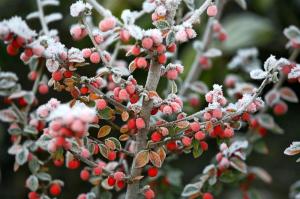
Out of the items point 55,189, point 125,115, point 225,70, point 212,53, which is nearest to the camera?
point 125,115

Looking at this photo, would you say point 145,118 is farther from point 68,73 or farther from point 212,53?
point 212,53

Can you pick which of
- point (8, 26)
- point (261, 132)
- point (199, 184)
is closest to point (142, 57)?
point (8, 26)

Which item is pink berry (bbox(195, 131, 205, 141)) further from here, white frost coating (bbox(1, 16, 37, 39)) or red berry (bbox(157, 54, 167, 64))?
white frost coating (bbox(1, 16, 37, 39))

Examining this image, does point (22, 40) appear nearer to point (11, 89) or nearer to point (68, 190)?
point (11, 89)

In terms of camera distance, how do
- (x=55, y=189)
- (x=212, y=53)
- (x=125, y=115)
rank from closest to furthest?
(x=125, y=115), (x=55, y=189), (x=212, y=53)

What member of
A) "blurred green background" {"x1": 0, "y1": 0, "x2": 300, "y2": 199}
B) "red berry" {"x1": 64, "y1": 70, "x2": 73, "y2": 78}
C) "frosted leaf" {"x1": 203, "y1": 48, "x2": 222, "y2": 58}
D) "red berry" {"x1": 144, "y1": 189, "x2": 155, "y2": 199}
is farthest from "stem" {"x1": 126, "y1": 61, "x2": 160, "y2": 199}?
"blurred green background" {"x1": 0, "y1": 0, "x2": 300, "y2": 199}

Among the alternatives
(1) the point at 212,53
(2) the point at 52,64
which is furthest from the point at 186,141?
(1) the point at 212,53
